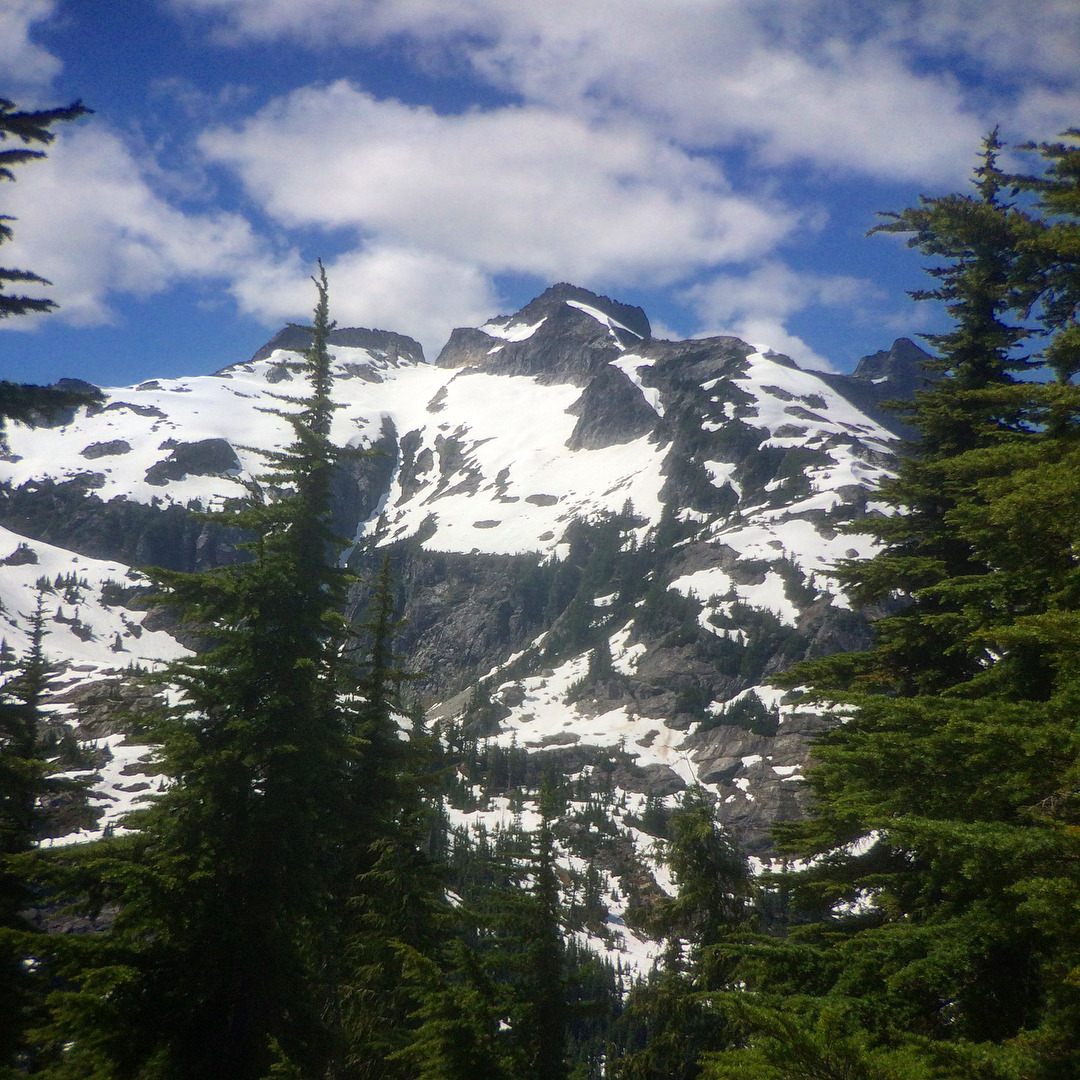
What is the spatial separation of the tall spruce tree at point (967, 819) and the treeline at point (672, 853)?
0.04 metres

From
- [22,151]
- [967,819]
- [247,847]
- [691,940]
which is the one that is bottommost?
[691,940]

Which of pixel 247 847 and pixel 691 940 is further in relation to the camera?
pixel 691 940

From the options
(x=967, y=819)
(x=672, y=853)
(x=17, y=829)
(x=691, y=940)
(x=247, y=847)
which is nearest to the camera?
(x=967, y=819)

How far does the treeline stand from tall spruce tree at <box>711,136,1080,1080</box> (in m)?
0.04

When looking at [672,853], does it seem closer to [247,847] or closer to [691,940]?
[691,940]

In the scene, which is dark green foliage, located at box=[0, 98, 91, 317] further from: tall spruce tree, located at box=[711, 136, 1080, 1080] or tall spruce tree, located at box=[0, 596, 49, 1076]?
tall spruce tree, located at box=[711, 136, 1080, 1080]

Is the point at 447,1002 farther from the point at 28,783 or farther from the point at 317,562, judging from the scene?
the point at 28,783

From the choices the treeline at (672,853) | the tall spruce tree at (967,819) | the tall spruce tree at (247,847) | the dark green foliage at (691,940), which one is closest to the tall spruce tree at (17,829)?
the treeline at (672,853)

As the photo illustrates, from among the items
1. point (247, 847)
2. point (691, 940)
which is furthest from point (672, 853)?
point (247, 847)

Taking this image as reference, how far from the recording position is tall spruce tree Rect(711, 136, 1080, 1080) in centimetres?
510

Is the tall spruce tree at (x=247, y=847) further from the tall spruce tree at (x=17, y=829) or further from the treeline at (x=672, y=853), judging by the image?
the tall spruce tree at (x=17, y=829)

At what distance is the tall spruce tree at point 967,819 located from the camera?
510 cm

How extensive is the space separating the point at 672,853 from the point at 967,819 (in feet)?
27.0

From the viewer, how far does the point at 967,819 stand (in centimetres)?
787
